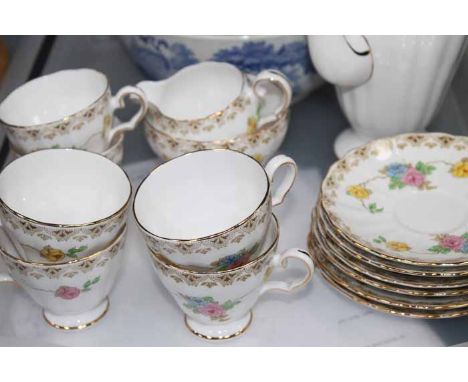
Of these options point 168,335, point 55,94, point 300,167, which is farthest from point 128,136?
point 168,335

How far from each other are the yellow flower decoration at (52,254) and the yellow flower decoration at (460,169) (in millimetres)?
398

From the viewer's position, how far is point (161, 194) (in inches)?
27.4

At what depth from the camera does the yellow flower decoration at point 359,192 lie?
2.47 ft

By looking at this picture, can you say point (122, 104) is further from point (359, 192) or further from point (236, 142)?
point (359, 192)

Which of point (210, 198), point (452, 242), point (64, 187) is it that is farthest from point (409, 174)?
point (64, 187)

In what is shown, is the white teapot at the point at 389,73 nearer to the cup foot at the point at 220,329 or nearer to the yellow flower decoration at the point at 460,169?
the yellow flower decoration at the point at 460,169

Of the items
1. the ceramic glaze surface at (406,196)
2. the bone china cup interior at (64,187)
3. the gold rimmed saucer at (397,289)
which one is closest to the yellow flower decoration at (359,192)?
the ceramic glaze surface at (406,196)

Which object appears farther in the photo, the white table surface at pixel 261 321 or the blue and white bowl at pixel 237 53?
the blue and white bowl at pixel 237 53

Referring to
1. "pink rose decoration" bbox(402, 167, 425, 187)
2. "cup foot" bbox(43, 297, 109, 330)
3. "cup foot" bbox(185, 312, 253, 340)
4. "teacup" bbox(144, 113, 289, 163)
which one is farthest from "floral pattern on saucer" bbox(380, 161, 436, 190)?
"cup foot" bbox(43, 297, 109, 330)

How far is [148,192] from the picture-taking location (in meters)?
0.67

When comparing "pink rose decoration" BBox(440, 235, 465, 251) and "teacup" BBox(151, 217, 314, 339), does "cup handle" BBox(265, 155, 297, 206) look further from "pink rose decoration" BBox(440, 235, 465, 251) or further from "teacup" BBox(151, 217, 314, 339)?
"pink rose decoration" BBox(440, 235, 465, 251)

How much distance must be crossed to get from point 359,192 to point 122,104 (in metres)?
0.26

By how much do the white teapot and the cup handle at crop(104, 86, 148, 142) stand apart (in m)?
0.18

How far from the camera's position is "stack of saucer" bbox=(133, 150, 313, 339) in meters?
0.61
